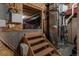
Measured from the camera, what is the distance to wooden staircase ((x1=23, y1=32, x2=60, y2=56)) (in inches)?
56.3

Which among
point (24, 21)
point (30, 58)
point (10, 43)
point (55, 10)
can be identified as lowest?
point (30, 58)

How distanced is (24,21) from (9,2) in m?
0.24

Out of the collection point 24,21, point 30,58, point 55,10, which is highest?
point 55,10

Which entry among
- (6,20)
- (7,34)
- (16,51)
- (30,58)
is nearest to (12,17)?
(6,20)

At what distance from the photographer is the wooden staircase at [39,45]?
1.43m

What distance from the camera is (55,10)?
4.75ft

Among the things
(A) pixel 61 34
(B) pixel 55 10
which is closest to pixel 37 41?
(A) pixel 61 34

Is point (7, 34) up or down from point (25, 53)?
up

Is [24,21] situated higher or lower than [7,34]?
higher

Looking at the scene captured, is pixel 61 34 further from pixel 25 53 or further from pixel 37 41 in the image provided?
pixel 25 53

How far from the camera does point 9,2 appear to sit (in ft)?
4.67

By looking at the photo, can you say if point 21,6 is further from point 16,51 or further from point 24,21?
point 16,51

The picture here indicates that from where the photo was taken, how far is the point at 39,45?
1456mm

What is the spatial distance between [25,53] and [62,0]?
0.64 metres
